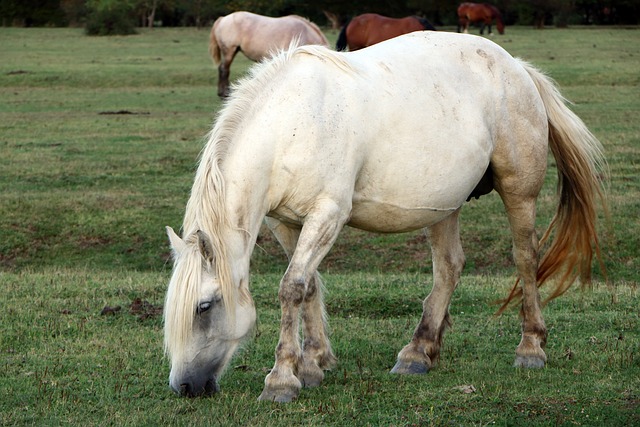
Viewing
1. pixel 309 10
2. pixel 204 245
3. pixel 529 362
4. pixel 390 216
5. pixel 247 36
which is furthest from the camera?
pixel 309 10

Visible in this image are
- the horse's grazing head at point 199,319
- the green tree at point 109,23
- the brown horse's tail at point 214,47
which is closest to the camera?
the horse's grazing head at point 199,319

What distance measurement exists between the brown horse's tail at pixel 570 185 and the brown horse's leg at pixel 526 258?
20 centimetres

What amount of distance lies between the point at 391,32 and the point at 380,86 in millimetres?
17147

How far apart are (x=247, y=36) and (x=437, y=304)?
56.2ft

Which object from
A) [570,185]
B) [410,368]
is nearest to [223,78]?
[570,185]

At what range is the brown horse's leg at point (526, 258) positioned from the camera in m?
5.93

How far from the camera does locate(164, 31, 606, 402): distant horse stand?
4770 millimetres

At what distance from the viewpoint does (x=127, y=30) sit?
146 ft

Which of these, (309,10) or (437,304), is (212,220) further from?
(309,10)

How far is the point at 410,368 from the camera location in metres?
5.55

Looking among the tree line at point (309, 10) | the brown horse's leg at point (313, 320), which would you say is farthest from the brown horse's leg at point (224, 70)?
the tree line at point (309, 10)

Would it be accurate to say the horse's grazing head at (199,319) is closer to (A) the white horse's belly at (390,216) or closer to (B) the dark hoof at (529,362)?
(A) the white horse's belly at (390,216)

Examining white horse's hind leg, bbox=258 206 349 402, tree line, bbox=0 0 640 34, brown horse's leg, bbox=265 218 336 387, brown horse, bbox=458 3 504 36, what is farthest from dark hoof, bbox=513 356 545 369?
tree line, bbox=0 0 640 34

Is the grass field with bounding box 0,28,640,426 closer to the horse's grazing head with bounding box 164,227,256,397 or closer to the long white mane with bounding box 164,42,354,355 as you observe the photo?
the horse's grazing head with bounding box 164,227,256,397
